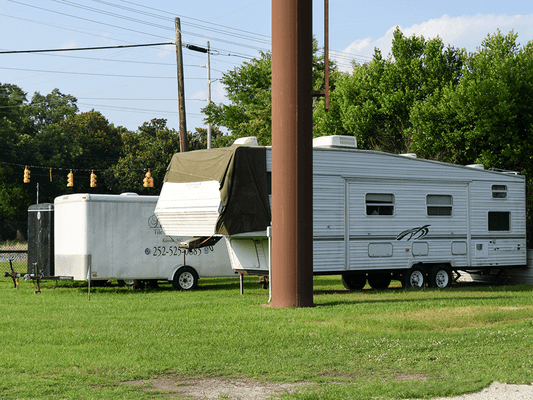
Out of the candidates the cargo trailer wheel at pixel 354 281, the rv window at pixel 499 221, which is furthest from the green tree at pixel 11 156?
the rv window at pixel 499 221

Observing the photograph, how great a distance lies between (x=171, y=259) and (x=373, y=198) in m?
5.92

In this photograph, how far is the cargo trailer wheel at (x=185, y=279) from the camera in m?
19.4

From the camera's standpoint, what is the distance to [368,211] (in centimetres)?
1752

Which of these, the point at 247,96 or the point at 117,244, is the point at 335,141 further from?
the point at 247,96

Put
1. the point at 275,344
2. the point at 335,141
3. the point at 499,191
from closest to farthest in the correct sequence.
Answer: the point at 275,344, the point at 335,141, the point at 499,191

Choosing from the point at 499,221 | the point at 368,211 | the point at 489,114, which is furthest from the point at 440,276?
the point at 489,114

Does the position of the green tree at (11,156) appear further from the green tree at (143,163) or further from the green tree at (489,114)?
the green tree at (489,114)

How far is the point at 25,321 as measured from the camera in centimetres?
1199

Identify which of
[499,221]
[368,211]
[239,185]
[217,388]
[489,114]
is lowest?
[217,388]

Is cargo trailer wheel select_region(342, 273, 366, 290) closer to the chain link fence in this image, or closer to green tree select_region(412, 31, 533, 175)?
green tree select_region(412, 31, 533, 175)

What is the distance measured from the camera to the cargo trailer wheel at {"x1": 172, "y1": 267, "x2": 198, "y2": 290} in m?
19.4

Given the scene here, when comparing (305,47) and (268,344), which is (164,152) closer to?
(305,47)

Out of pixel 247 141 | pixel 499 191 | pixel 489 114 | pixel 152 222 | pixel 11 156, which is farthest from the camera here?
pixel 11 156

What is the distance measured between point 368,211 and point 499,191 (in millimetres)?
4757
